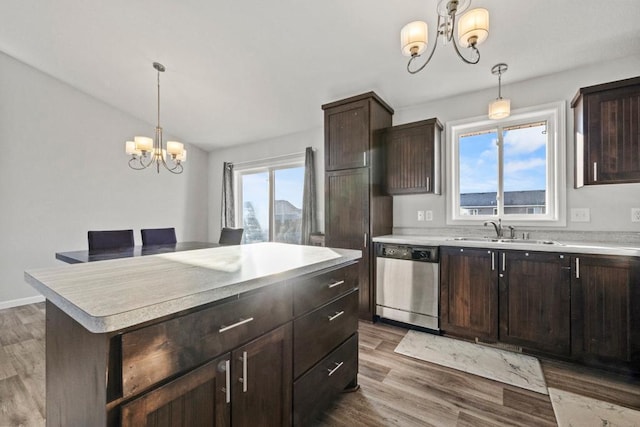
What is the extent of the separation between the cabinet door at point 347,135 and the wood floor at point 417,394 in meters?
1.96

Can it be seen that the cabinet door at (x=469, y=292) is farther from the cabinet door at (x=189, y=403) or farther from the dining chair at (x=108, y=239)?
the dining chair at (x=108, y=239)

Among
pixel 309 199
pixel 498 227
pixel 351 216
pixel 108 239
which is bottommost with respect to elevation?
pixel 108 239

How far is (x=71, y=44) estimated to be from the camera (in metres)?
3.24

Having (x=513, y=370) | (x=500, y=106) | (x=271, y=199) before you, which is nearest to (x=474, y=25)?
(x=500, y=106)

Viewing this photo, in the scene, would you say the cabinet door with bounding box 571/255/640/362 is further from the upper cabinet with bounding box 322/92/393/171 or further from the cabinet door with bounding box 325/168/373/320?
the upper cabinet with bounding box 322/92/393/171

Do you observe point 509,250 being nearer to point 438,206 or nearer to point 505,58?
point 438,206

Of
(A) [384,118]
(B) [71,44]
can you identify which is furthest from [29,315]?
(A) [384,118]

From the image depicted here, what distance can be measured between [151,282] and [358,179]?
7.92 feet

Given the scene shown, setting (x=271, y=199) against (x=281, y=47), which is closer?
(x=281, y=47)

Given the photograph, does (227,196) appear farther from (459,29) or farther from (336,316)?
(459,29)

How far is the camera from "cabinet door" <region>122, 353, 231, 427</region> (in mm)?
753

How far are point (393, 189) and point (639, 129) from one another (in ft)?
6.33

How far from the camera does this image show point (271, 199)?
504 cm

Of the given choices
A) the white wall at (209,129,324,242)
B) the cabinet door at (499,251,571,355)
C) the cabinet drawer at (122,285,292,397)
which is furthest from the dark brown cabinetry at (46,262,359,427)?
the white wall at (209,129,324,242)
